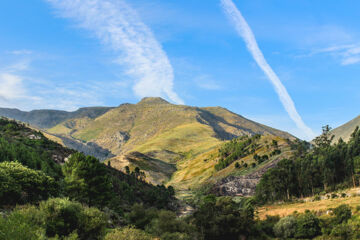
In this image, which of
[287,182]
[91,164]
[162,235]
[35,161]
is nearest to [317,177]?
[287,182]

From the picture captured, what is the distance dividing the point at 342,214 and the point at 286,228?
12.7m

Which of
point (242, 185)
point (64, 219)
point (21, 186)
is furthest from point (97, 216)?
point (242, 185)

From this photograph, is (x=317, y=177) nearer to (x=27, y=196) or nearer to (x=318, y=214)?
(x=318, y=214)

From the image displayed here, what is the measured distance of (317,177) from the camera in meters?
110

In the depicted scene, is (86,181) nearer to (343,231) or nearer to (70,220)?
(70,220)

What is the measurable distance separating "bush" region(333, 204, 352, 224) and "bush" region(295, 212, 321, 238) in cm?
430

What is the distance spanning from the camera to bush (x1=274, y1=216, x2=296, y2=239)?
210ft

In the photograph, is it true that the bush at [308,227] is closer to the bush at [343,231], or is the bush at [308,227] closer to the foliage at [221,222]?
the bush at [343,231]

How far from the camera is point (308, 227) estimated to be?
203ft

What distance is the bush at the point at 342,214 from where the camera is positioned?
196 ft

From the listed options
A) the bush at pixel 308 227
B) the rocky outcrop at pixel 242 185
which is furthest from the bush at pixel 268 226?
the rocky outcrop at pixel 242 185

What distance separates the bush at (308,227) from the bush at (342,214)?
14.1ft

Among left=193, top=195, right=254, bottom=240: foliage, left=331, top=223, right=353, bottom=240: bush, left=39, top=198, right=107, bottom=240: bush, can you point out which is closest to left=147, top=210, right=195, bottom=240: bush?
left=193, top=195, right=254, bottom=240: foliage

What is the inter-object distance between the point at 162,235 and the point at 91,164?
23.7m
